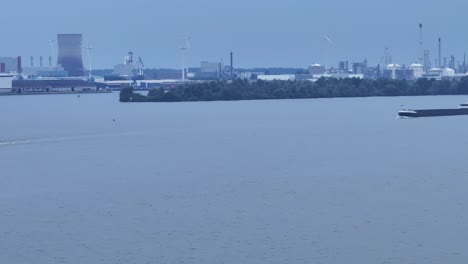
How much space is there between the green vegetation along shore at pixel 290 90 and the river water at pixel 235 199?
1383 inches

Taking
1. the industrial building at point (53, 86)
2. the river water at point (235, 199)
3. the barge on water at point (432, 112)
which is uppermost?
the industrial building at point (53, 86)

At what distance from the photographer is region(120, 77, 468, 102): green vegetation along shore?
64.6 metres

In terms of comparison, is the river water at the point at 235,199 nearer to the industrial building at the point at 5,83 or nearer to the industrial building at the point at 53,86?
the industrial building at the point at 5,83

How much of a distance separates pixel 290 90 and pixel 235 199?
51.1 meters

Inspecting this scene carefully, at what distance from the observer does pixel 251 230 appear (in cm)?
1361

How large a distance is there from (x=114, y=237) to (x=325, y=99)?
192 ft

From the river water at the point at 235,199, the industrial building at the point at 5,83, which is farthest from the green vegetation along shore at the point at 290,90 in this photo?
the river water at the point at 235,199

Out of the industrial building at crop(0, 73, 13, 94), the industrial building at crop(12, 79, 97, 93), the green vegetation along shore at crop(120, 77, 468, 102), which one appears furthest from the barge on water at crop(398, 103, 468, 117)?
the industrial building at crop(12, 79, 97, 93)

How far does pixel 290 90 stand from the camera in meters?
67.1

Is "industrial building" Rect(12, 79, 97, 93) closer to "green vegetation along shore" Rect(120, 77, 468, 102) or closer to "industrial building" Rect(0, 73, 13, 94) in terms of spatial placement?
"industrial building" Rect(0, 73, 13, 94)

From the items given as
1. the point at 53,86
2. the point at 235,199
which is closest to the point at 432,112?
the point at 235,199

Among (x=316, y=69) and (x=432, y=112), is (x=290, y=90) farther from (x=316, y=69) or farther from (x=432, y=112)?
(x=316, y=69)

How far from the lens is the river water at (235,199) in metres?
12.5

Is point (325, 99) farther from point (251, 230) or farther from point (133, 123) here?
point (251, 230)
